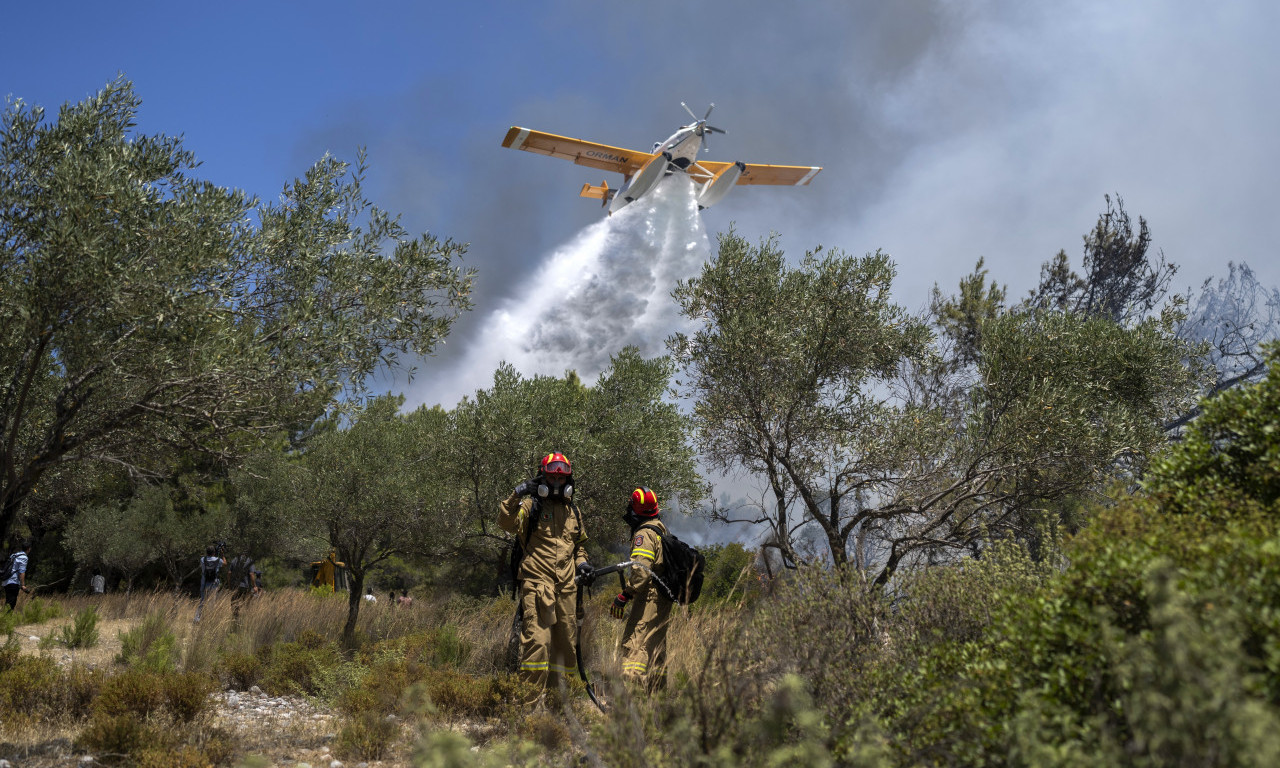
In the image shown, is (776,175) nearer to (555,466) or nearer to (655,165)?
(655,165)

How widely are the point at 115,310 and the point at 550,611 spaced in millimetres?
4162

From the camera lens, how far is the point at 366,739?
5.09 meters

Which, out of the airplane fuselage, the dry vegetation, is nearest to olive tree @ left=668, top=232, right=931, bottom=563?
the dry vegetation

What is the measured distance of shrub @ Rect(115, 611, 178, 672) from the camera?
710 cm

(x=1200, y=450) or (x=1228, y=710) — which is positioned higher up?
(x=1200, y=450)

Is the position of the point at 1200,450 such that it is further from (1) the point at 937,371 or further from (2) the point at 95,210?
(1) the point at 937,371

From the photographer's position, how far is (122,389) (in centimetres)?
654

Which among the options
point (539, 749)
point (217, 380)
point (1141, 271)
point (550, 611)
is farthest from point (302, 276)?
point (1141, 271)

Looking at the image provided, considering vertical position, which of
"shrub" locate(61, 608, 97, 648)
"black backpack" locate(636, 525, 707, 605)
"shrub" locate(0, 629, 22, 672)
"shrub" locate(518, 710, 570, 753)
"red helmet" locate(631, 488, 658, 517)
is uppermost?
Result: "red helmet" locate(631, 488, 658, 517)

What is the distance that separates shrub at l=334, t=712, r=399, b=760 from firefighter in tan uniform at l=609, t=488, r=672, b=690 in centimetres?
224

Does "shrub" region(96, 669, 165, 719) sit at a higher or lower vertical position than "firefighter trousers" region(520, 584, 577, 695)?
lower

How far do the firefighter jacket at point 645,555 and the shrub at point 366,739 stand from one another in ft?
7.92

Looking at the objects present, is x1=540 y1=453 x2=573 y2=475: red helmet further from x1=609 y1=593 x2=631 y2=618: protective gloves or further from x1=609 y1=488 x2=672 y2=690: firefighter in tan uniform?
x1=609 y1=593 x2=631 y2=618: protective gloves

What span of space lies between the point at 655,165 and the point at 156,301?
93.4ft
